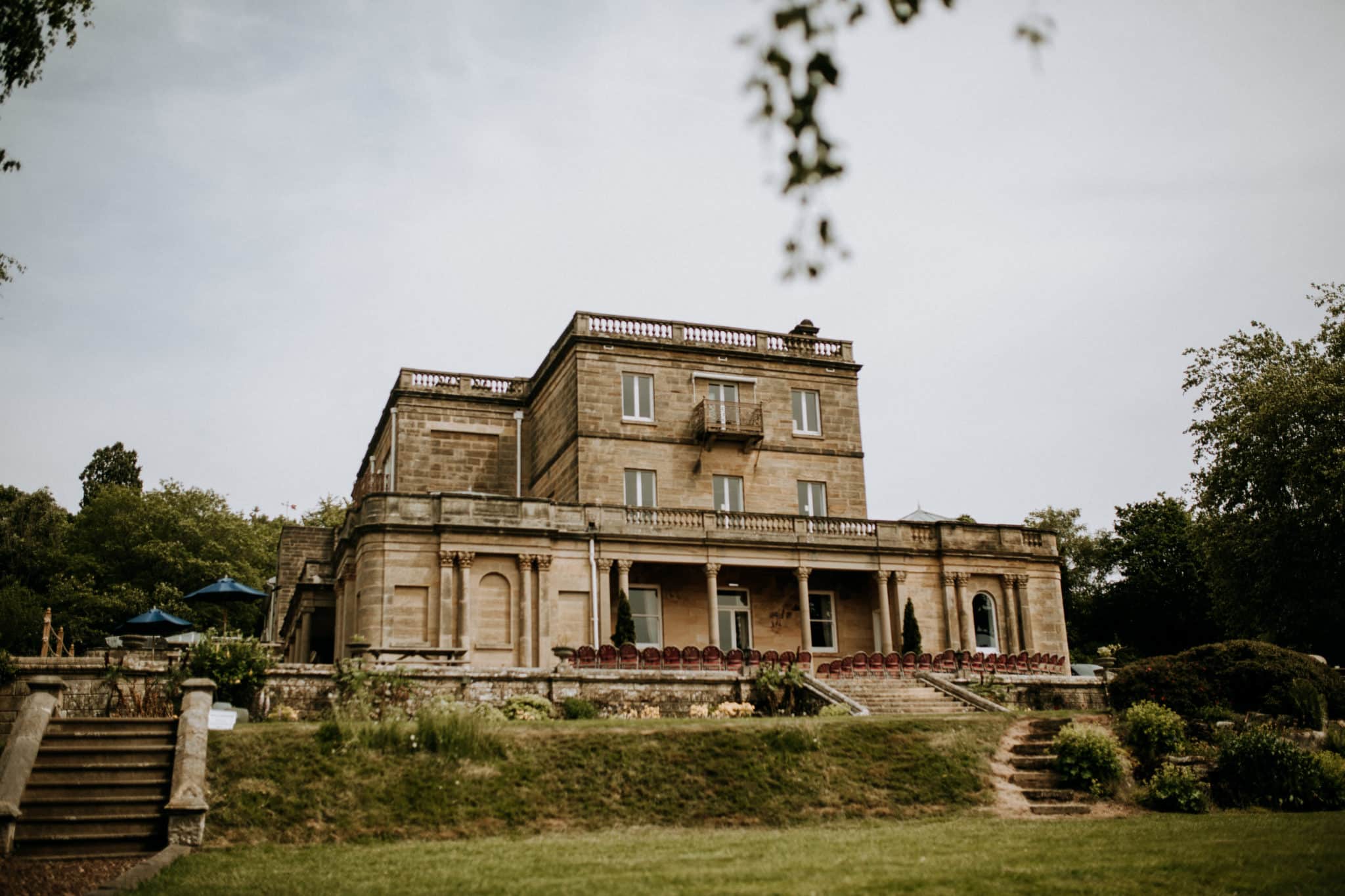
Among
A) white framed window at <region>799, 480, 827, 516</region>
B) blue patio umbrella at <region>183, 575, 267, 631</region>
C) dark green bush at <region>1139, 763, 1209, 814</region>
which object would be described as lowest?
dark green bush at <region>1139, 763, 1209, 814</region>

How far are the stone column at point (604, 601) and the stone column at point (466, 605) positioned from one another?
3.52 meters

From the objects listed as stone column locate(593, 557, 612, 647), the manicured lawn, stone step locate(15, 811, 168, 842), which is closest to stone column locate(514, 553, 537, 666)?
stone column locate(593, 557, 612, 647)

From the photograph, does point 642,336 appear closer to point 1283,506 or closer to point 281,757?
point 1283,506

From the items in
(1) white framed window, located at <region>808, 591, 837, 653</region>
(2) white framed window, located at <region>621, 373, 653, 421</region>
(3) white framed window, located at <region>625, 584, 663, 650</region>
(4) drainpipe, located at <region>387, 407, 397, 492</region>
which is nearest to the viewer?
(3) white framed window, located at <region>625, 584, 663, 650</region>

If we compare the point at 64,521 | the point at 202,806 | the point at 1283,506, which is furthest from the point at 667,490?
the point at 64,521

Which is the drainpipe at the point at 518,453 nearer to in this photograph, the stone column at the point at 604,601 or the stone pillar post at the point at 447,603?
the stone column at the point at 604,601

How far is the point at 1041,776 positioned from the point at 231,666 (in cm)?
1381

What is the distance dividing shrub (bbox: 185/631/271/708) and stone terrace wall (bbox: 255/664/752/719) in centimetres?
42

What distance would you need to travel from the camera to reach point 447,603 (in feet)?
104

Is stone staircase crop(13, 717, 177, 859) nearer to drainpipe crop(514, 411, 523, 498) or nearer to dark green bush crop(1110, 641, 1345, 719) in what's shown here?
dark green bush crop(1110, 641, 1345, 719)

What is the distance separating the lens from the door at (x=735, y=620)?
3656cm

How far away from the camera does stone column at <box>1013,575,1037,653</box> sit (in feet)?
121

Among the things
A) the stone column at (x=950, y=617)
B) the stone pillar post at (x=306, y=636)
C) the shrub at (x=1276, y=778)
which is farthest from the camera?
the stone pillar post at (x=306, y=636)

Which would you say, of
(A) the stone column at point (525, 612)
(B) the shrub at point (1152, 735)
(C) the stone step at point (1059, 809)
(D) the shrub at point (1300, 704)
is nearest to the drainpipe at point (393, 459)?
(A) the stone column at point (525, 612)
